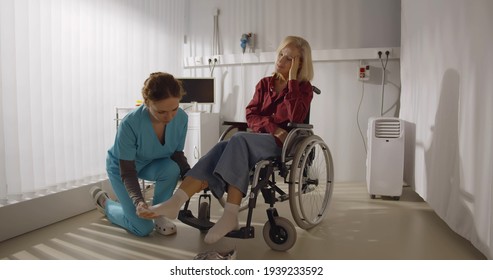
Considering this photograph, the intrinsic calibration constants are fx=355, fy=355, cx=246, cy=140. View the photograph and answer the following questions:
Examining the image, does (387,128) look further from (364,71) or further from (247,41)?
(247,41)

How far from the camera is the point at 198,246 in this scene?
5.64 ft

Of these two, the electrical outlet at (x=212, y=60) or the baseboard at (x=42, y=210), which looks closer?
the baseboard at (x=42, y=210)

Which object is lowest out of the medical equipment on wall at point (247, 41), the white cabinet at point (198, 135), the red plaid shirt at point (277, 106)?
the white cabinet at point (198, 135)

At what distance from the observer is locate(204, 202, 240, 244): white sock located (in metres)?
1.49

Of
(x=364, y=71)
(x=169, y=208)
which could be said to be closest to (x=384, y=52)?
(x=364, y=71)

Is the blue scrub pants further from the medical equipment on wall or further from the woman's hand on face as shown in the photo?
the medical equipment on wall

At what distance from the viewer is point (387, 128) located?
265cm

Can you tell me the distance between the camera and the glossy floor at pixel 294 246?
1.60m

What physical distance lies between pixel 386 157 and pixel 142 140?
1788 millimetres

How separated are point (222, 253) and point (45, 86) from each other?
1.47m

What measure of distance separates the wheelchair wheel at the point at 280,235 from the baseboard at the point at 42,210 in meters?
1.30

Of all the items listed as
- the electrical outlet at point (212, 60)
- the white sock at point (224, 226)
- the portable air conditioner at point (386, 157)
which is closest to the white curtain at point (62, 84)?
the electrical outlet at point (212, 60)

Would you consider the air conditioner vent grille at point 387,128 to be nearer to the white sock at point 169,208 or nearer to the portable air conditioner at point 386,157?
the portable air conditioner at point 386,157

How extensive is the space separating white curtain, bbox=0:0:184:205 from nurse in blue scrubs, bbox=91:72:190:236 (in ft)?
1.55
